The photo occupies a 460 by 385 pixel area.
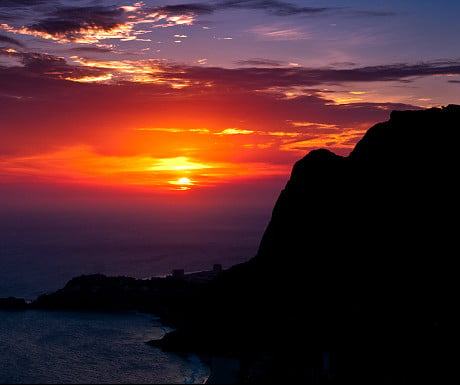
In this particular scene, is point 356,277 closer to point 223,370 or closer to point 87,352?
point 223,370

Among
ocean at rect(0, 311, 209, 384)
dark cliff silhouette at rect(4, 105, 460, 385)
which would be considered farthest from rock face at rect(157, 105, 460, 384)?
ocean at rect(0, 311, 209, 384)

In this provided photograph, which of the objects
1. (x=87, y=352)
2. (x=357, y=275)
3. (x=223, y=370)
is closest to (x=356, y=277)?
(x=357, y=275)

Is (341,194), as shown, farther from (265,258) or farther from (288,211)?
(265,258)

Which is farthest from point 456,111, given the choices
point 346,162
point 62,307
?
point 62,307

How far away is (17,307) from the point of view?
92.2 metres

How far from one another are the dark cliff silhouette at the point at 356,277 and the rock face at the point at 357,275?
0.37 feet

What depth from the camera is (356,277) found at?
4644 cm

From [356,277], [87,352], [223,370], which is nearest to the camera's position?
[356,277]

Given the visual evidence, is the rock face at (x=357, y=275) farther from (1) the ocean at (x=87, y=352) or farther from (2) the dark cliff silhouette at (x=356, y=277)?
(1) the ocean at (x=87, y=352)

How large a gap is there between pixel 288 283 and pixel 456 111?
82.3 feet

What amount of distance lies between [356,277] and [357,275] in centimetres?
21

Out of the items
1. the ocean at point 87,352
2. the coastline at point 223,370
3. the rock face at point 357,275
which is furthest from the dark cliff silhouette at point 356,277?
the ocean at point 87,352

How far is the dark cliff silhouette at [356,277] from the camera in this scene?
3819 centimetres

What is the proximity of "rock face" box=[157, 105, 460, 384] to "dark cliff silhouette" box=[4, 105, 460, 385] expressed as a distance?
Result: 0.37 feet
